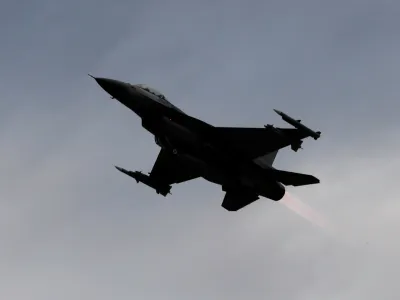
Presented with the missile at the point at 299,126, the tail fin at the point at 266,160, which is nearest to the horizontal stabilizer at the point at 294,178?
the tail fin at the point at 266,160

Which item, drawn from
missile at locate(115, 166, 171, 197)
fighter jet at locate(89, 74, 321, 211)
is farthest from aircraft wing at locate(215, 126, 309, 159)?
missile at locate(115, 166, 171, 197)

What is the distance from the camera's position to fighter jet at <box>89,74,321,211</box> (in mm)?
50281

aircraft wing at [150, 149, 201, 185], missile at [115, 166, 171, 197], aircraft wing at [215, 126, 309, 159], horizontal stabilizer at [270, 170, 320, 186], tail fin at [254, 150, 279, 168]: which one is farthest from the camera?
aircraft wing at [150, 149, 201, 185]

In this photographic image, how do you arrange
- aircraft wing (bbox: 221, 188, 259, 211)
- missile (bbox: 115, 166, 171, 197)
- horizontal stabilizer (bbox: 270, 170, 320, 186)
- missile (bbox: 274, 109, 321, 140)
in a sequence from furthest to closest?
missile (bbox: 115, 166, 171, 197), aircraft wing (bbox: 221, 188, 259, 211), horizontal stabilizer (bbox: 270, 170, 320, 186), missile (bbox: 274, 109, 321, 140)

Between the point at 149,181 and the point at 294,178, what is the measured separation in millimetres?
11894

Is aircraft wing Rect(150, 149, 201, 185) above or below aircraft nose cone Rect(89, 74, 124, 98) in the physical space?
above

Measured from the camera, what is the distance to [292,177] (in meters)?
53.3

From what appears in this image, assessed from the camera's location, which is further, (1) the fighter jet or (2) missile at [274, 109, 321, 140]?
(1) the fighter jet

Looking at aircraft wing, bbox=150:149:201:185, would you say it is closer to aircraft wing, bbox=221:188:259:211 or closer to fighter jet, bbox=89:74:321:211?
aircraft wing, bbox=221:188:259:211

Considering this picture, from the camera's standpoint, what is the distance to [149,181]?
192ft

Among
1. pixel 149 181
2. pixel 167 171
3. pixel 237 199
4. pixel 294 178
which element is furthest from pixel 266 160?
pixel 149 181

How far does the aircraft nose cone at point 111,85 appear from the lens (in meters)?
49.4

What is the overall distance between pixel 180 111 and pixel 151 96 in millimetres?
2244

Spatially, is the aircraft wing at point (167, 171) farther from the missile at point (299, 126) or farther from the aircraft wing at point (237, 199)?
the missile at point (299, 126)
